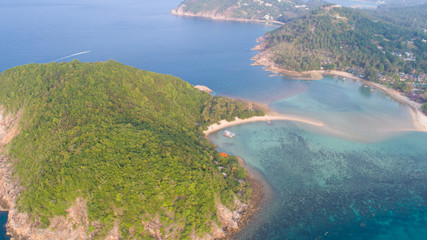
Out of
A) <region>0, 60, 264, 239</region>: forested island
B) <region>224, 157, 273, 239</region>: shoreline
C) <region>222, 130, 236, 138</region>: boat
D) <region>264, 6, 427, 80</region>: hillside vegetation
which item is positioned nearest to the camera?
<region>0, 60, 264, 239</region>: forested island

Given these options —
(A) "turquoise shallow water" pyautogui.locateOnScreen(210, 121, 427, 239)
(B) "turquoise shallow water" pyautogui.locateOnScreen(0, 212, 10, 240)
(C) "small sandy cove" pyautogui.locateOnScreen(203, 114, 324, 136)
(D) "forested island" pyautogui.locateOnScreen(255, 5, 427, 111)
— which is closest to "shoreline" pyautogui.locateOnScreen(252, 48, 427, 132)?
(D) "forested island" pyautogui.locateOnScreen(255, 5, 427, 111)

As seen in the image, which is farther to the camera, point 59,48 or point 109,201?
point 59,48

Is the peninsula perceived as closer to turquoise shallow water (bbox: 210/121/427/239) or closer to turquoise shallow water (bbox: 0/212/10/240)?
turquoise shallow water (bbox: 210/121/427/239)

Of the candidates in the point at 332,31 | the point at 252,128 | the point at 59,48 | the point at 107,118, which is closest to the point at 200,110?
the point at 252,128

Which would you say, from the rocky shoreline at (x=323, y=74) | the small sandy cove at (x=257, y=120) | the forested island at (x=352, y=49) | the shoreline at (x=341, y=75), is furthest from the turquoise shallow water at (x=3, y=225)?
the forested island at (x=352, y=49)

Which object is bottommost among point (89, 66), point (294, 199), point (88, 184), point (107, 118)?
point (294, 199)

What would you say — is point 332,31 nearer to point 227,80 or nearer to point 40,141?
point 227,80

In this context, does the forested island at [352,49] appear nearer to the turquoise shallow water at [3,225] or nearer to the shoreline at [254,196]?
the shoreline at [254,196]

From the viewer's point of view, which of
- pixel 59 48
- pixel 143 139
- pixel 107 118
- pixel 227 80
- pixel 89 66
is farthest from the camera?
pixel 59 48
